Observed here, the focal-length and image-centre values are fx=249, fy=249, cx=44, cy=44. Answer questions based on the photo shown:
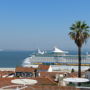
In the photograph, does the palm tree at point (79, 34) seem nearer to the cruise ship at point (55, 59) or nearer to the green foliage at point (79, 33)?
the green foliage at point (79, 33)

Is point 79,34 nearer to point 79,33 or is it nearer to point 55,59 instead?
point 79,33

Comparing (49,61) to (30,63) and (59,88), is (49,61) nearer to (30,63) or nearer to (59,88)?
(30,63)

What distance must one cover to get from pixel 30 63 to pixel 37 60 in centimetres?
560

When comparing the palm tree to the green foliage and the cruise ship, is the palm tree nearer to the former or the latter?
the green foliage

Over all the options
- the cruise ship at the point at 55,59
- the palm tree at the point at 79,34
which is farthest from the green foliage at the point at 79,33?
the cruise ship at the point at 55,59

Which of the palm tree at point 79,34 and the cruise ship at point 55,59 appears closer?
the palm tree at point 79,34

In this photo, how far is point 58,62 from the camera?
5320 inches

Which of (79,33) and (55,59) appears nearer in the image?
(79,33)

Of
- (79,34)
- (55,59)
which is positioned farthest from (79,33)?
(55,59)

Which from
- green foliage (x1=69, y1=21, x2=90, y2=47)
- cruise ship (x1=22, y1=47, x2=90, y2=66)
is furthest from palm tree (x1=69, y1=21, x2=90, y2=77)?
cruise ship (x1=22, y1=47, x2=90, y2=66)

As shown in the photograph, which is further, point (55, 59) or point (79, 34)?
point (55, 59)

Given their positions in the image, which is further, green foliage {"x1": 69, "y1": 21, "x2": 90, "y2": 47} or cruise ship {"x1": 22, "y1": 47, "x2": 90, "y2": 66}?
cruise ship {"x1": 22, "y1": 47, "x2": 90, "y2": 66}

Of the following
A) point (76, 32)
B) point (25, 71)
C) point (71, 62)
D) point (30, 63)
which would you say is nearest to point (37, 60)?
point (30, 63)

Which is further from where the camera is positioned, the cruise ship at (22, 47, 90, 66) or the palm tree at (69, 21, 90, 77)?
the cruise ship at (22, 47, 90, 66)
